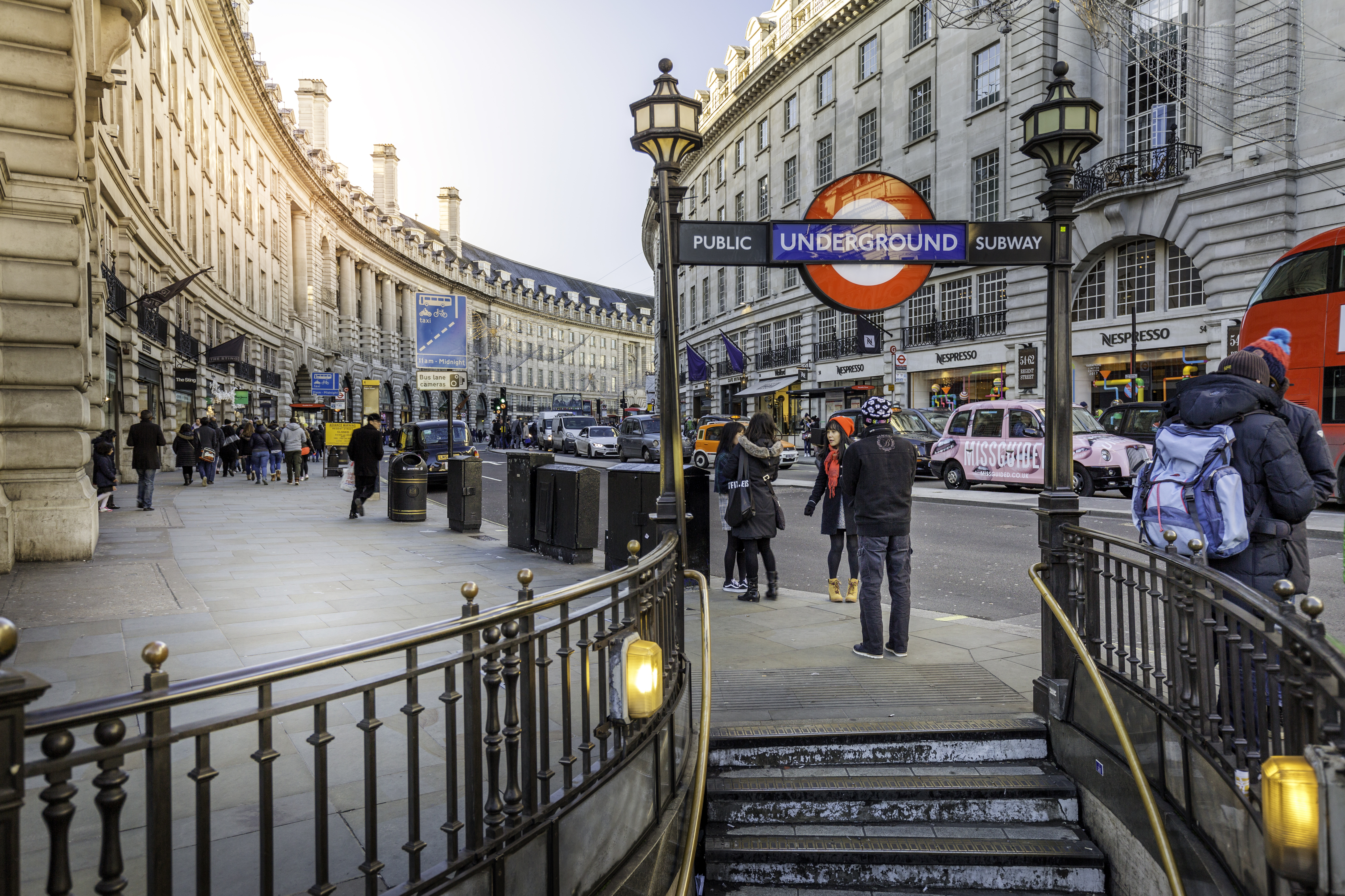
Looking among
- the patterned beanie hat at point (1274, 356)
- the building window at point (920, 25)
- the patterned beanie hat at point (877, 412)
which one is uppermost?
the building window at point (920, 25)

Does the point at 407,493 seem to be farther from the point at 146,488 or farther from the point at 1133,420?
the point at 1133,420

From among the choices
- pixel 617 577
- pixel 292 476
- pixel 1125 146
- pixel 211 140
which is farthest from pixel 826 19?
pixel 617 577

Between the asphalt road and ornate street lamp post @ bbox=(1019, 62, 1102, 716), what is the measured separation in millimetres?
2706

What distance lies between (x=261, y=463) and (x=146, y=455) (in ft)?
28.9

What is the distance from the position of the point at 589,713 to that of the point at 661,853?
0.91m

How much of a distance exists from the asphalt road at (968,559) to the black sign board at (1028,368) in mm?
7215

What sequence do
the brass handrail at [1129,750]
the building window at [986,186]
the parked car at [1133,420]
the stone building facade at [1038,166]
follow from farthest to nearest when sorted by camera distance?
the building window at [986,186] < the stone building facade at [1038,166] < the parked car at [1133,420] < the brass handrail at [1129,750]

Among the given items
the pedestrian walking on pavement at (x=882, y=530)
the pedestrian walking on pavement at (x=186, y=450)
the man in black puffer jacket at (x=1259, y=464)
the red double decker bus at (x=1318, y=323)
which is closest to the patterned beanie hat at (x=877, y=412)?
the pedestrian walking on pavement at (x=882, y=530)

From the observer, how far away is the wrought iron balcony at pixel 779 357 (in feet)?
138

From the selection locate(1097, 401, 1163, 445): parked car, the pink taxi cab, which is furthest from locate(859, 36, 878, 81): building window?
locate(1097, 401, 1163, 445): parked car

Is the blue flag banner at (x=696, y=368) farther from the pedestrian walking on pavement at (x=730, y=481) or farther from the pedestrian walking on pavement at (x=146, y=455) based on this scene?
the pedestrian walking on pavement at (x=730, y=481)

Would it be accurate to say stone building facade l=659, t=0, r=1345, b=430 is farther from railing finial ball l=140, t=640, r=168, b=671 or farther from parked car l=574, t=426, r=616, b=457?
railing finial ball l=140, t=640, r=168, b=671

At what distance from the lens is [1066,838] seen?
14.1 ft

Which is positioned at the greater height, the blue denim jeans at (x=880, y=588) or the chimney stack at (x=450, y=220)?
the chimney stack at (x=450, y=220)
